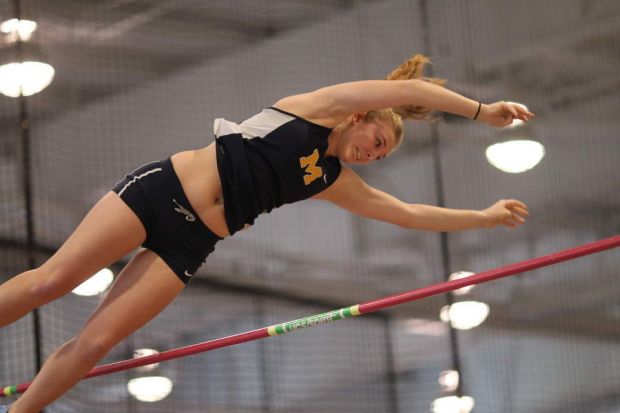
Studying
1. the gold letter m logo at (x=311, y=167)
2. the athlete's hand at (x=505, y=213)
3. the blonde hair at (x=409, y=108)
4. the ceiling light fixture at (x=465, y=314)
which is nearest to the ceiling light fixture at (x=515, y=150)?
the ceiling light fixture at (x=465, y=314)

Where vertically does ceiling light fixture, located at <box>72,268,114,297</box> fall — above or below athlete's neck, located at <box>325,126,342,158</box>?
above

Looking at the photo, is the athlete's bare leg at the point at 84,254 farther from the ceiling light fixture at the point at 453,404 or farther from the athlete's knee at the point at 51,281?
the ceiling light fixture at the point at 453,404

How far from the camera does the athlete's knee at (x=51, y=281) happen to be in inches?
114

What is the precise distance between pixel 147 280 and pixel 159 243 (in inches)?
4.2

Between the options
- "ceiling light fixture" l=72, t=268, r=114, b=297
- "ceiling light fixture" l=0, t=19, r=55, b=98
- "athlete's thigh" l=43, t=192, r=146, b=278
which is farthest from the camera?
"ceiling light fixture" l=0, t=19, r=55, b=98

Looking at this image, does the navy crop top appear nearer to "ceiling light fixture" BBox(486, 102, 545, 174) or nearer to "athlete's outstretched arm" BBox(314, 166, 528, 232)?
"athlete's outstretched arm" BBox(314, 166, 528, 232)

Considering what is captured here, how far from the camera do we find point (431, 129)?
15.8 ft

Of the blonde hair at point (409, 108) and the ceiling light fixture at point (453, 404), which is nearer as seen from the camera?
the blonde hair at point (409, 108)

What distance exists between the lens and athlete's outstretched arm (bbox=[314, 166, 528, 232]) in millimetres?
3277

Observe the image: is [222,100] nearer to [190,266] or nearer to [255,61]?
[255,61]

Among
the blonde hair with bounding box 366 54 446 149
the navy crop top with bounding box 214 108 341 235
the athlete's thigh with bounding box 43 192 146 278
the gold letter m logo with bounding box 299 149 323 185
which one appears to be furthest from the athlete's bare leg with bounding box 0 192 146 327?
the blonde hair with bounding box 366 54 446 149

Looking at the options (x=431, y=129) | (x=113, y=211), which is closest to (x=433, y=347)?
(x=431, y=129)

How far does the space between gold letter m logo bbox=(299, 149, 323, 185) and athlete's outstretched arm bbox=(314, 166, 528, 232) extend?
0.69 ft

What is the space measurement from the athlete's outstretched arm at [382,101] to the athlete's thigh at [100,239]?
0.54 m
